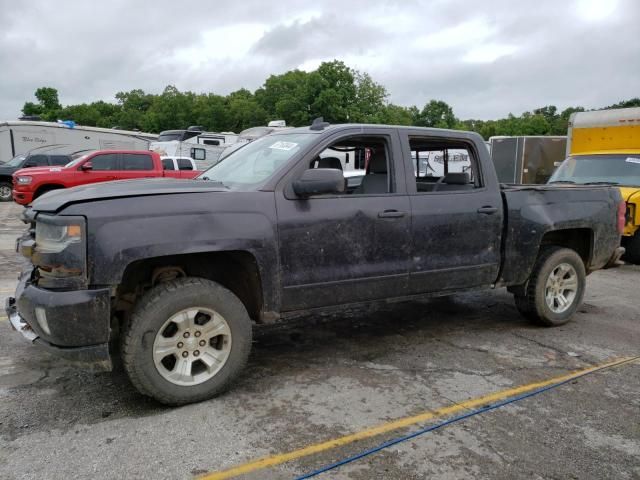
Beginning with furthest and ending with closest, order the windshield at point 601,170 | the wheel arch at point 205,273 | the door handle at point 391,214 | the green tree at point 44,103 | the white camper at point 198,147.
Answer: the green tree at point 44,103 < the white camper at point 198,147 < the windshield at point 601,170 < the door handle at point 391,214 < the wheel arch at point 205,273

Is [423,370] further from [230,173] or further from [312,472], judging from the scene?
[230,173]

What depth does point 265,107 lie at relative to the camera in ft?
210

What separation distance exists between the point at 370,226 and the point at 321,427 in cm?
154

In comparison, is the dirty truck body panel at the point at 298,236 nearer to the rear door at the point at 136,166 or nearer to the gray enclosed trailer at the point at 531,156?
the rear door at the point at 136,166

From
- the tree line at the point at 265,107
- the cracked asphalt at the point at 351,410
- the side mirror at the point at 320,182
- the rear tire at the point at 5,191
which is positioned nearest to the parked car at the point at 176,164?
the rear tire at the point at 5,191

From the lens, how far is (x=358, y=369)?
4.26 metres

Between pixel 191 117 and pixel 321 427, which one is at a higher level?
pixel 191 117

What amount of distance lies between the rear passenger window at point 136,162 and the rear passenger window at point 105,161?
23 centimetres

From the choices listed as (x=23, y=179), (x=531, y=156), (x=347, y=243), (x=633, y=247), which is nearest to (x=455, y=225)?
(x=347, y=243)

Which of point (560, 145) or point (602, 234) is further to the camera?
point (560, 145)

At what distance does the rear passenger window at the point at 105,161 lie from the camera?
15086mm

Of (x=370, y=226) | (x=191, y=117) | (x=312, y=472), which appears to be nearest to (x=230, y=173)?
(x=370, y=226)

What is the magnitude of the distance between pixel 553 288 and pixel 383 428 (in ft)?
9.62

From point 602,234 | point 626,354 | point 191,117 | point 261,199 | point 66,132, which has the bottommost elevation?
point 626,354
